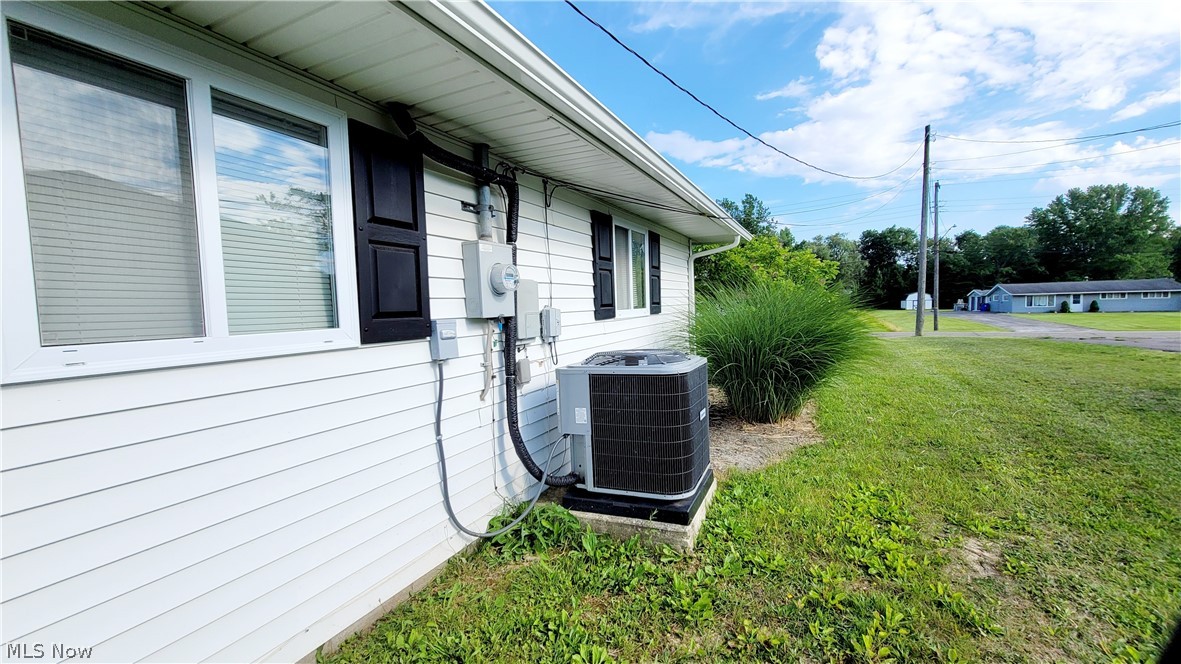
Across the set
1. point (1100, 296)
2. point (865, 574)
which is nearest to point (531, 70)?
point (865, 574)

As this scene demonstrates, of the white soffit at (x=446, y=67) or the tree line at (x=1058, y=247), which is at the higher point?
the tree line at (x=1058, y=247)

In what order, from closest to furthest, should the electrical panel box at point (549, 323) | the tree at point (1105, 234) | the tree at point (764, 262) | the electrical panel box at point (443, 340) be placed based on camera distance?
the electrical panel box at point (443, 340) < the electrical panel box at point (549, 323) < the tree at point (764, 262) < the tree at point (1105, 234)

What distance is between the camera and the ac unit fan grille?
257cm

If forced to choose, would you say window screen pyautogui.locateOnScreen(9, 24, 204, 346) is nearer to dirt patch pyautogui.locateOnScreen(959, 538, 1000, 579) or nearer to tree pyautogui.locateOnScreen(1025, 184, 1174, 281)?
dirt patch pyautogui.locateOnScreen(959, 538, 1000, 579)

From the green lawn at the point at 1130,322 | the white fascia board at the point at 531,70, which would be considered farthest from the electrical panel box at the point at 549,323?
the green lawn at the point at 1130,322

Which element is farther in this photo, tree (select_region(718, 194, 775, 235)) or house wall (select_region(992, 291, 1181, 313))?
house wall (select_region(992, 291, 1181, 313))

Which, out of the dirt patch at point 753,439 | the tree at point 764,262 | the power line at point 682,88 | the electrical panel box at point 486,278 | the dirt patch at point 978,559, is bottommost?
the dirt patch at point 753,439

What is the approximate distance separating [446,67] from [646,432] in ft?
6.82

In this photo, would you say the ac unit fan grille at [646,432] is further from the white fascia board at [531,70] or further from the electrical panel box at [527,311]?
the white fascia board at [531,70]

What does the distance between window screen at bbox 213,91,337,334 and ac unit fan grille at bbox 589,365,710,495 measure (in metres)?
1.53

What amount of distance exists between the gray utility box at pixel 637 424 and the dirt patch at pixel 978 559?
1.41 m

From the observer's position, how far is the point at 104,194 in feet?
4.37

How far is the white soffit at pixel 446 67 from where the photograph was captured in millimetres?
1481

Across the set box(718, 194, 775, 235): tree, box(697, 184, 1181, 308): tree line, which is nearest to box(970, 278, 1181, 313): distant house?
box(697, 184, 1181, 308): tree line
